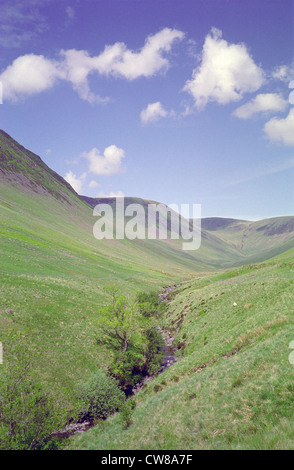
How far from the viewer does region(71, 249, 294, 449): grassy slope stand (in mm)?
Answer: 14766

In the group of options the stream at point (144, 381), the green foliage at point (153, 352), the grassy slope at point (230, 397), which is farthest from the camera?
the green foliage at point (153, 352)

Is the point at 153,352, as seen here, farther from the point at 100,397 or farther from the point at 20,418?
the point at 20,418

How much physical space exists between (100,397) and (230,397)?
63.6 ft

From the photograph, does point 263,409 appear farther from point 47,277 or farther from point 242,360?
point 47,277

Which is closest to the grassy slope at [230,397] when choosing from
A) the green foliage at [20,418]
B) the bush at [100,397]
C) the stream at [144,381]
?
the stream at [144,381]

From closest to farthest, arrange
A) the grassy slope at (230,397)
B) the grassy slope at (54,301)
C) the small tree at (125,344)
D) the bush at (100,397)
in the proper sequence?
the grassy slope at (230,397), the bush at (100,397), the grassy slope at (54,301), the small tree at (125,344)

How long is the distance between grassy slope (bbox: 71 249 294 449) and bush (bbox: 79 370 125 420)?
9.33ft

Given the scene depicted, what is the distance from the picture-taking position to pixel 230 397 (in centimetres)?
1839

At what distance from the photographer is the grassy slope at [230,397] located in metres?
14.8

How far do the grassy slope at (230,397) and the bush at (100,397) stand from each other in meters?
2.84

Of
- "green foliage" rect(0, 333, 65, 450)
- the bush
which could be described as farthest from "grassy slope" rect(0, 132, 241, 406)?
"green foliage" rect(0, 333, 65, 450)

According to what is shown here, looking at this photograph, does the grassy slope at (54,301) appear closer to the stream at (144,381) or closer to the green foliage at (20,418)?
the stream at (144,381)
